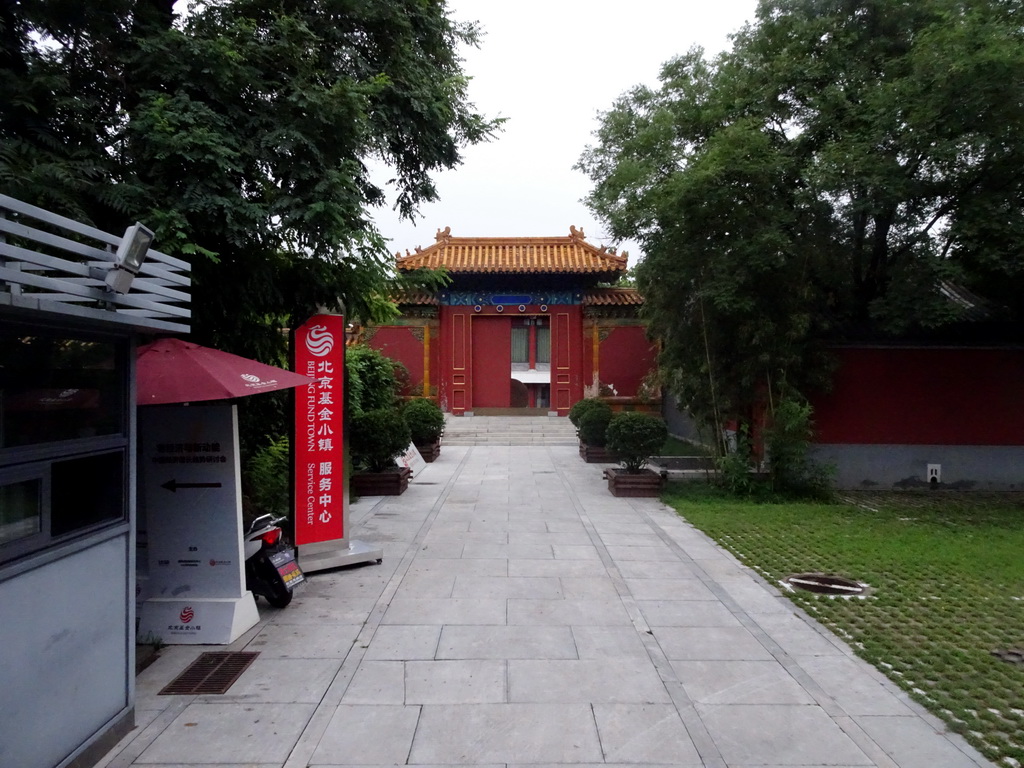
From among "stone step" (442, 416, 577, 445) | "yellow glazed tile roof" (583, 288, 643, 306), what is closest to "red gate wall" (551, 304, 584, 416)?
"yellow glazed tile roof" (583, 288, 643, 306)

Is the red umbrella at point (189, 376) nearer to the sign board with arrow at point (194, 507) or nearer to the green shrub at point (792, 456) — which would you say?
the sign board with arrow at point (194, 507)

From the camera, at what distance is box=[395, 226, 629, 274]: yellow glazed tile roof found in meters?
19.0

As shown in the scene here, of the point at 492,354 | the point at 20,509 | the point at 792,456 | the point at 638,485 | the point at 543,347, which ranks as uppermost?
the point at 543,347

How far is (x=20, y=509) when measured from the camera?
2.88m

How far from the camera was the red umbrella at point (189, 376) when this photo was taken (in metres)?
4.35

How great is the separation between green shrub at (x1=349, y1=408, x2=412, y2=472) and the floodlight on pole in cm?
712

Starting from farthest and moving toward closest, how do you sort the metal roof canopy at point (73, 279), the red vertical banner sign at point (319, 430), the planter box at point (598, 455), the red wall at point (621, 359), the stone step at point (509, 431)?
the red wall at point (621, 359)
the stone step at point (509, 431)
the planter box at point (598, 455)
the red vertical banner sign at point (319, 430)
the metal roof canopy at point (73, 279)

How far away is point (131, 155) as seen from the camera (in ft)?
16.5

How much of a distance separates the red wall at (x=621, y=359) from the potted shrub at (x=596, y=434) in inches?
221

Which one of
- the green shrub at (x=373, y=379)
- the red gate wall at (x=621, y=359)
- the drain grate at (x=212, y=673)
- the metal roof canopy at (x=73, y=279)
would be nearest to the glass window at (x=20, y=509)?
the metal roof canopy at (x=73, y=279)

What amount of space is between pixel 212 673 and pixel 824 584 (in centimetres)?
474

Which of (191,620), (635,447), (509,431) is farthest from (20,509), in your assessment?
(509,431)

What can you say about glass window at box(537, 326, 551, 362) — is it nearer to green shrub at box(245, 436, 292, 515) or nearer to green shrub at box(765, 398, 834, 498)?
green shrub at box(765, 398, 834, 498)

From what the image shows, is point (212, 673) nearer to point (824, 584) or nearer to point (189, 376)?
point (189, 376)
